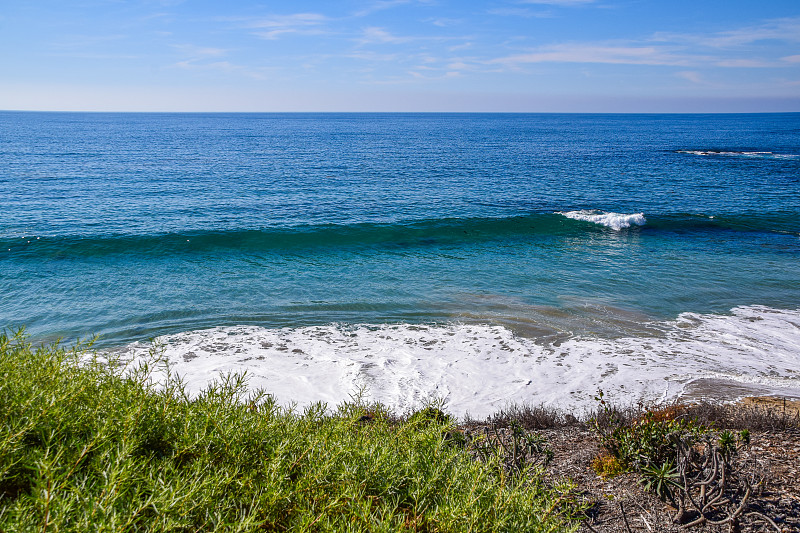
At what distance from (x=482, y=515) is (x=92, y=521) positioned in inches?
75.2

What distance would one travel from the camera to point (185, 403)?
358 cm

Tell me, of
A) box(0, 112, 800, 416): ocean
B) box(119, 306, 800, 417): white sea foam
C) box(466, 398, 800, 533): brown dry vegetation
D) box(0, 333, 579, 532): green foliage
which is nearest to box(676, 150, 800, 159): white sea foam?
box(0, 112, 800, 416): ocean

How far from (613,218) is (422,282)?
1536 cm

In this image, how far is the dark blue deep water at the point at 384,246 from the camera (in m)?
15.6

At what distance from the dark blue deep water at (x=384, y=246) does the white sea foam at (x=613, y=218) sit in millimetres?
108

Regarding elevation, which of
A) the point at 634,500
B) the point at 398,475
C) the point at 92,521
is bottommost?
the point at 634,500

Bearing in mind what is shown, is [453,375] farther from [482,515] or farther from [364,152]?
[364,152]

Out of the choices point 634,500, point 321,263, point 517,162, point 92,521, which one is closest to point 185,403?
point 92,521

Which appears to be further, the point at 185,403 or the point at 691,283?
the point at 691,283

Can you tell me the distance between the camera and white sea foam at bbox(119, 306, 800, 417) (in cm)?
1074

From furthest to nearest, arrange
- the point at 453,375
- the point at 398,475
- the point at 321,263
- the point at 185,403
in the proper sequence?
1. the point at 321,263
2. the point at 453,375
3. the point at 185,403
4. the point at 398,475

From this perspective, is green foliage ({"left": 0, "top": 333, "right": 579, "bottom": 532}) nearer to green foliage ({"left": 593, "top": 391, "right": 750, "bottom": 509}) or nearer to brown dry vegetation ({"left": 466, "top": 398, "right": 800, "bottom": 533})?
brown dry vegetation ({"left": 466, "top": 398, "right": 800, "bottom": 533})

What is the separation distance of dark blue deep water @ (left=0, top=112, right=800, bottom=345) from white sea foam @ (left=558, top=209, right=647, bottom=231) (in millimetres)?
108

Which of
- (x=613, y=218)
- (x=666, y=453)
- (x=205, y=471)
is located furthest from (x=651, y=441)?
(x=613, y=218)
